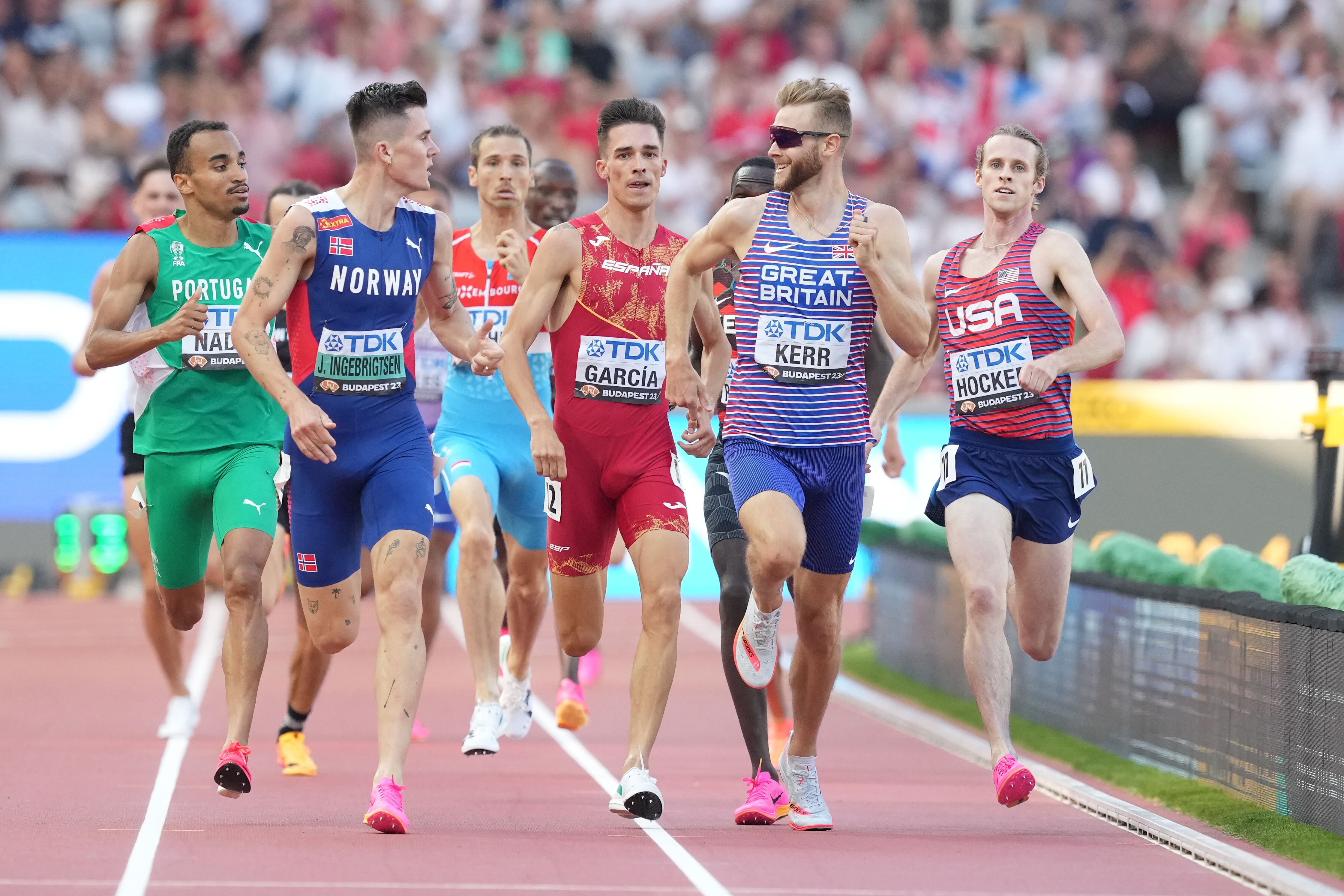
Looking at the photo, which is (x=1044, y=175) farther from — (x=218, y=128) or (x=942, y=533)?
(x=942, y=533)

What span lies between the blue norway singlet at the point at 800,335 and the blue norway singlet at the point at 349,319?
135 centimetres

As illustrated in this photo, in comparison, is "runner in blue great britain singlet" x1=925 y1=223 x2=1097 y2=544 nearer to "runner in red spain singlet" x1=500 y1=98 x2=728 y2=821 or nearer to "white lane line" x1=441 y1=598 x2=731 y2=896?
"runner in red spain singlet" x1=500 y1=98 x2=728 y2=821

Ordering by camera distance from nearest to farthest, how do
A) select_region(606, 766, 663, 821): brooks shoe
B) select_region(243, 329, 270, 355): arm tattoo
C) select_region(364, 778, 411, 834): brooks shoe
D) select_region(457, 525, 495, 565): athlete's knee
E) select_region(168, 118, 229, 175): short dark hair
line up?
select_region(364, 778, 411, 834): brooks shoe → select_region(606, 766, 663, 821): brooks shoe → select_region(243, 329, 270, 355): arm tattoo → select_region(168, 118, 229, 175): short dark hair → select_region(457, 525, 495, 565): athlete's knee

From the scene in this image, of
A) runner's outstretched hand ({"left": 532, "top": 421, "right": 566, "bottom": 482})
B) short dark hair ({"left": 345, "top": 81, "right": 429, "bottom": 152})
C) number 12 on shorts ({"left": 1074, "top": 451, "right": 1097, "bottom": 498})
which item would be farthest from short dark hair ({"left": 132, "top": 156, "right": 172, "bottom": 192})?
number 12 on shorts ({"left": 1074, "top": 451, "right": 1097, "bottom": 498})

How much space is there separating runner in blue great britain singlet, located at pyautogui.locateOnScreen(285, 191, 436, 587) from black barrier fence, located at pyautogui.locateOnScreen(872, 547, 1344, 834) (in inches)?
137

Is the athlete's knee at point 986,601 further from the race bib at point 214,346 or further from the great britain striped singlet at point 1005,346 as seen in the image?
the race bib at point 214,346

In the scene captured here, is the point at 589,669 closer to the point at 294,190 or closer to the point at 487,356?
the point at 294,190

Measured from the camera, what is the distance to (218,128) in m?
8.79

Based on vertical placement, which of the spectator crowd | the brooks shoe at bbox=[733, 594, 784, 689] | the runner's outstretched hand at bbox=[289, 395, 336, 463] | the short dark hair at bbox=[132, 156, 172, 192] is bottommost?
the brooks shoe at bbox=[733, 594, 784, 689]

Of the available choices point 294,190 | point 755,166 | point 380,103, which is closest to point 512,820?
point 380,103

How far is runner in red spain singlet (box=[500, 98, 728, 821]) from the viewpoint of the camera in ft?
27.6

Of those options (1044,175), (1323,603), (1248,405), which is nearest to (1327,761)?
(1323,603)

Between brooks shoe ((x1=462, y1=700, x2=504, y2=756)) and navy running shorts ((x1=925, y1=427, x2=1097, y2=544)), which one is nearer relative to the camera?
navy running shorts ((x1=925, y1=427, x2=1097, y2=544))

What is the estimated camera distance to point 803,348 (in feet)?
26.4
